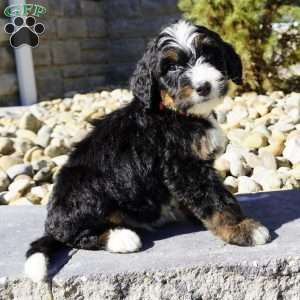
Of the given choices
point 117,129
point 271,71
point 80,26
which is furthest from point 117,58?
point 117,129

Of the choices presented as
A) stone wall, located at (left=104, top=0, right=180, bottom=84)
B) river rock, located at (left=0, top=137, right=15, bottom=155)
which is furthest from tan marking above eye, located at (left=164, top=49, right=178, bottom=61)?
stone wall, located at (left=104, top=0, right=180, bottom=84)

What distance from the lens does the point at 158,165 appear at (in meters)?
2.92

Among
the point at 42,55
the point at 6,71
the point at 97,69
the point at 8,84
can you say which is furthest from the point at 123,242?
the point at 97,69

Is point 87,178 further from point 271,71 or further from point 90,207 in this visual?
point 271,71

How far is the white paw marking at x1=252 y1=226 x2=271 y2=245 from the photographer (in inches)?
109

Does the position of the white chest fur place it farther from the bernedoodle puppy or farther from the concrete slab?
the concrete slab

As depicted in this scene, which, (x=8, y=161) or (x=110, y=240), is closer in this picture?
(x=110, y=240)

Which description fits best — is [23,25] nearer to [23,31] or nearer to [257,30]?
[23,31]

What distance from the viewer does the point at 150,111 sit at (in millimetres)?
2965

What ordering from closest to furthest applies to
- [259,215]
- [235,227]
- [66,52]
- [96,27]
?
[235,227] → [259,215] → [66,52] → [96,27]

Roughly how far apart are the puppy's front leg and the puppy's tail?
71cm

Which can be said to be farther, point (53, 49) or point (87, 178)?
point (53, 49)

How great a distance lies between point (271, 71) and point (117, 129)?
6215 mm

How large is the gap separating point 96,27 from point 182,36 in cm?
893
